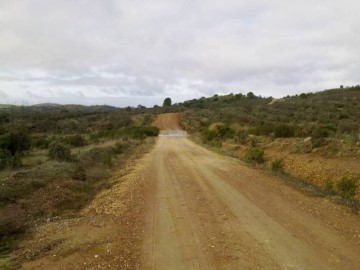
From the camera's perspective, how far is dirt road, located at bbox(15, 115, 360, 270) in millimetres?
6641

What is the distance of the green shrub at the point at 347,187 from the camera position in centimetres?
1288

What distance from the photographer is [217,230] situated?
836 cm

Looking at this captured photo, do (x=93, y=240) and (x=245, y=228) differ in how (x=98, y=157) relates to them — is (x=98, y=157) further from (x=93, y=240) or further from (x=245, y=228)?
(x=245, y=228)

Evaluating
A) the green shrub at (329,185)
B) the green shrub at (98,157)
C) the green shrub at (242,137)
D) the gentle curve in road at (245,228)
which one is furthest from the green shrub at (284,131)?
the gentle curve in road at (245,228)

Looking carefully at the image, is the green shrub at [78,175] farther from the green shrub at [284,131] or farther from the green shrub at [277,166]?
the green shrub at [284,131]

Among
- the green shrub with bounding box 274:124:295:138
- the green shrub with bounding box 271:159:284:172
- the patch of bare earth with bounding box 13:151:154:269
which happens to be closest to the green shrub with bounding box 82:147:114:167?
the green shrub with bounding box 271:159:284:172

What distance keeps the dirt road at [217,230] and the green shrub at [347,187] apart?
5.45ft

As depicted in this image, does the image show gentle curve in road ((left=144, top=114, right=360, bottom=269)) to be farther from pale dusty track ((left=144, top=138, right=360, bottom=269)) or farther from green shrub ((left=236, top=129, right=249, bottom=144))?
green shrub ((left=236, top=129, right=249, bottom=144))

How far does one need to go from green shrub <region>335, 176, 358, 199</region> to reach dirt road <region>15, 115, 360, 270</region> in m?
1.66

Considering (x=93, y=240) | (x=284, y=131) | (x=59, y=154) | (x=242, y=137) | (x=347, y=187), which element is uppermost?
(x=284, y=131)

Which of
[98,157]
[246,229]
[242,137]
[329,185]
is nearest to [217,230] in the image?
[246,229]

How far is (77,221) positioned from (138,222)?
1.43 metres

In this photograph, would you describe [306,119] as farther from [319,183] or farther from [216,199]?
[216,199]

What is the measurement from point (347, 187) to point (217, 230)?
668 cm
